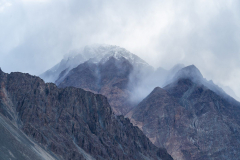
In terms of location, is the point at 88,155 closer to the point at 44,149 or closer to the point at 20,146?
the point at 44,149

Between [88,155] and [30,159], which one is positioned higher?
[88,155]

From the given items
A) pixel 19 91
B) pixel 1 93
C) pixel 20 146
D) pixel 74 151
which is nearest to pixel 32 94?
pixel 19 91

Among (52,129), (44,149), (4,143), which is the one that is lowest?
(4,143)

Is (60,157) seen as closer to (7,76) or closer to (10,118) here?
(10,118)

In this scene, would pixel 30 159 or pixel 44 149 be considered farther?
pixel 44 149

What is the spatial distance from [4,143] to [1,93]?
4859cm

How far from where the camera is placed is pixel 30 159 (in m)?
139

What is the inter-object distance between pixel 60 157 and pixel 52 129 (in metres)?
21.4

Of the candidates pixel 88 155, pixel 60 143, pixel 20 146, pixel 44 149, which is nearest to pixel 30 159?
pixel 20 146

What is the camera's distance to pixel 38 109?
18775cm

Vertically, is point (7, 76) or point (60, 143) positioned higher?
point (7, 76)

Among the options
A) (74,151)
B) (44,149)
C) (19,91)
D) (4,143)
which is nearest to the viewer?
(4,143)

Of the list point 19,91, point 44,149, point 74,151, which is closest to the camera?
point 44,149

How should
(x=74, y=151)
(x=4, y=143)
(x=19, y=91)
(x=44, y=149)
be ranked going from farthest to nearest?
(x=19, y=91)
(x=74, y=151)
(x=44, y=149)
(x=4, y=143)
